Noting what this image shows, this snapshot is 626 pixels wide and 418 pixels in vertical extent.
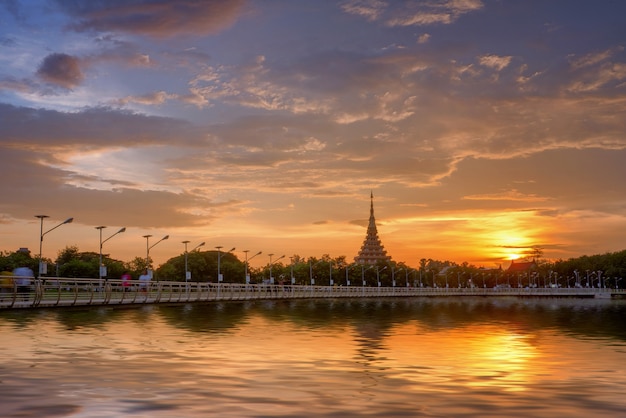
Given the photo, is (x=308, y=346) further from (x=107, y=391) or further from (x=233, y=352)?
(x=107, y=391)

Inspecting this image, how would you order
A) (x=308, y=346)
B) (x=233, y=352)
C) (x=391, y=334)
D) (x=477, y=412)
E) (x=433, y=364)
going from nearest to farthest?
(x=477, y=412), (x=433, y=364), (x=233, y=352), (x=308, y=346), (x=391, y=334)

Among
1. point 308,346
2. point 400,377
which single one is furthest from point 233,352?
point 400,377

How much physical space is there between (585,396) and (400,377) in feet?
14.7

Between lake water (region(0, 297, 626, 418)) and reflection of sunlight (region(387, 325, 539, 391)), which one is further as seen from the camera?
reflection of sunlight (region(387, 325, 539, 391))

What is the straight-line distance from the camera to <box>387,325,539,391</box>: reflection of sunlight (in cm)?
1869

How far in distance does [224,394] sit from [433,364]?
8391 millimetres

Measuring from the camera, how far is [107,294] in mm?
64625

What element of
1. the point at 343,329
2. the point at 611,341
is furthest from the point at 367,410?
the point at 343,329

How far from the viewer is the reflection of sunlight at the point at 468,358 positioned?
61.3ft

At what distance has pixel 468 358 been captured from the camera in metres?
24.2

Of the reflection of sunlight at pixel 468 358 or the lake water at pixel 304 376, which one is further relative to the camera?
the reflection of sunlight at pixel 468 358

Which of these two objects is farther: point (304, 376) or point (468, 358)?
point (468, 358)

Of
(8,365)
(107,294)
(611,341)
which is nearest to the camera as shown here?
(8,365)

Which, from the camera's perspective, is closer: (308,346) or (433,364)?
(433,364)
